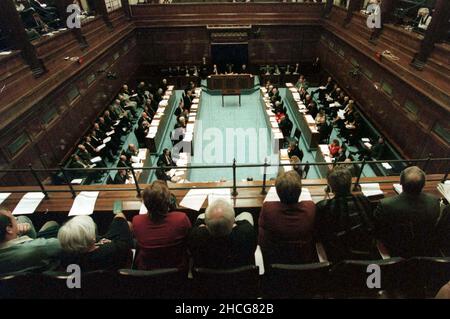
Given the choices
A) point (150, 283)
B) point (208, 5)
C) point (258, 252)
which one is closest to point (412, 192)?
point (258, 252)

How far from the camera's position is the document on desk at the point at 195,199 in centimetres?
355

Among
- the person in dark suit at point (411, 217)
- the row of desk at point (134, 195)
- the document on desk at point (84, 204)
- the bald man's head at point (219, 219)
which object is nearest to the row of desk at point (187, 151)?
the row of desk at point (134, 195)

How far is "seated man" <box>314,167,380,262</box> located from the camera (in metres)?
2.66

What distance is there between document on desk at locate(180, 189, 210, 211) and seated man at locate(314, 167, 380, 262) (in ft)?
4.98

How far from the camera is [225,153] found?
9266 millimetres

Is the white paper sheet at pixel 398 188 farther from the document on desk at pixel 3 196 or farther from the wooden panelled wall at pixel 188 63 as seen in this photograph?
the document on desk at pixel 3 196

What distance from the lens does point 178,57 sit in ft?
49.8

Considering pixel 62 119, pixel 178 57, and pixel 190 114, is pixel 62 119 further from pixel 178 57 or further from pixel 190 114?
pixel 178 57

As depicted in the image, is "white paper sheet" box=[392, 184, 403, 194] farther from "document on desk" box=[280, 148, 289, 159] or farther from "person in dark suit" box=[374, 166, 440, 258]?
"document on desk" box=[280, 148, 289, 159]

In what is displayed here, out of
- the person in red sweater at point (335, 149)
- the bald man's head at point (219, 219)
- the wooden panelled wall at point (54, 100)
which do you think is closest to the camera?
the bald man's head at point (219, 219)

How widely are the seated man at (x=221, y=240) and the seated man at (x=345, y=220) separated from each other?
2.61 ft

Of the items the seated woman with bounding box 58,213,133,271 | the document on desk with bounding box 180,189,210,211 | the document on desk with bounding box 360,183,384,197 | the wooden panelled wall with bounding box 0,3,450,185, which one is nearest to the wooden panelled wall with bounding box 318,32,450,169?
the wooden panelled wall with bounding box 0,3,450,185

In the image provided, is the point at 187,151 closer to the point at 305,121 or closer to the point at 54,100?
the point at 54,100
